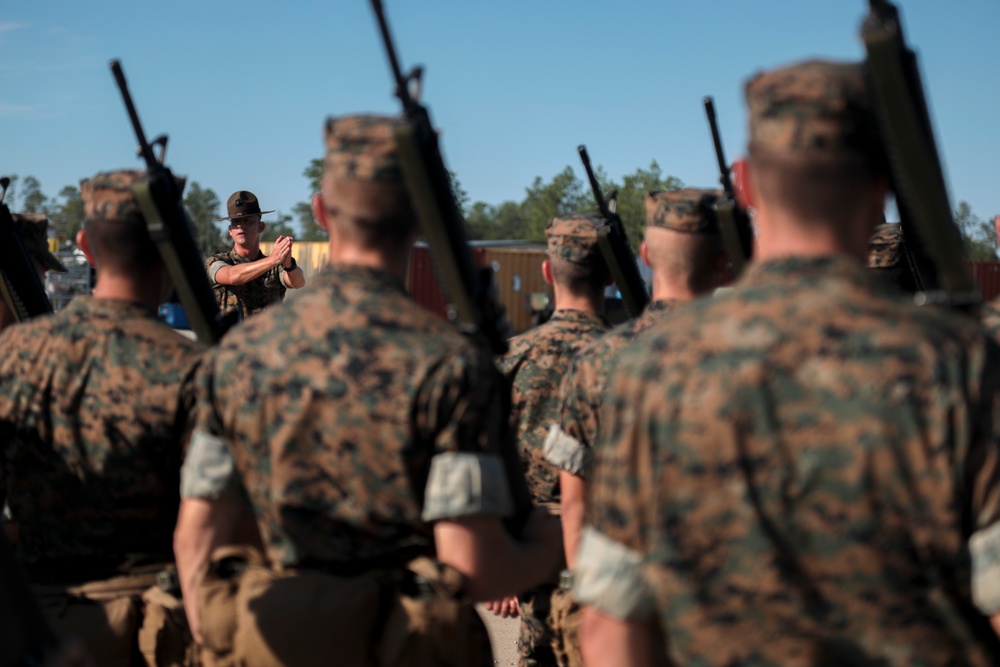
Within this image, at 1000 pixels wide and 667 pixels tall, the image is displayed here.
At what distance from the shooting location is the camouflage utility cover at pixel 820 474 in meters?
1.89

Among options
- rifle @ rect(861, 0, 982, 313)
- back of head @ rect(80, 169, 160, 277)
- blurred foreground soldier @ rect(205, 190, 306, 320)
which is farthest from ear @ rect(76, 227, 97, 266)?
blurred foreground soldier @ rect(205, 190, 306, 320)

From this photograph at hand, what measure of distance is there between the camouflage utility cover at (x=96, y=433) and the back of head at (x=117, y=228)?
0.56 feet

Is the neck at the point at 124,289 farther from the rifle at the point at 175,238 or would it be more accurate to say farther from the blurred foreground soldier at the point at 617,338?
the blurred foreground soldier at the point at 617,338

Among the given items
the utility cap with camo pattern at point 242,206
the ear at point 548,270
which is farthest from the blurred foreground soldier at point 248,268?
the ear at point 548,270

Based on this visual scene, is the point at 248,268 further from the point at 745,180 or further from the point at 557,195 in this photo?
the point at 557,195

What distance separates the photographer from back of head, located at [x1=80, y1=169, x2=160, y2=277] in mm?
3457

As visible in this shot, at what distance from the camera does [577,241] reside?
491cm

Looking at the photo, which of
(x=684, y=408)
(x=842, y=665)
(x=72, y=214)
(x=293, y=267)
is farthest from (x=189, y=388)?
(x=72, y=214)

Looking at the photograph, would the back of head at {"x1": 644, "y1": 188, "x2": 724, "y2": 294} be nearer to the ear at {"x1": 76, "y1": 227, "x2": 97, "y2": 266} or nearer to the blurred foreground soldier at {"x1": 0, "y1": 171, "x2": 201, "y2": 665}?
the blurred foreground soldier at {"x1": 0, "y1": 171, "x2": 201, "y2": 665}

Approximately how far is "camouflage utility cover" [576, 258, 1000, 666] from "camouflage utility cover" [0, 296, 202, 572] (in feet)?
5.55

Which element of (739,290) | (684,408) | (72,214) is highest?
(72,214)

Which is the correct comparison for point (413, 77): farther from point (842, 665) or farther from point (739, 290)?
point (842, 665)

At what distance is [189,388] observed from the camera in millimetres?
3260

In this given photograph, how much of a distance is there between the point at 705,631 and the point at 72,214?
3722 inches
